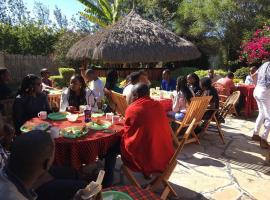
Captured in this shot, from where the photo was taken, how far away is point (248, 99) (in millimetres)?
9320

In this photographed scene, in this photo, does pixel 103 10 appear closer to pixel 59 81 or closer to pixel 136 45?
pixel 59 81

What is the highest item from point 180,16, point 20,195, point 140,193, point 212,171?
point 180,16

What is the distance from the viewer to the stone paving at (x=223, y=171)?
436 cm

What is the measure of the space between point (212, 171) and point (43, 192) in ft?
10.6

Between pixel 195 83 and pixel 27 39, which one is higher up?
pixel 27 39

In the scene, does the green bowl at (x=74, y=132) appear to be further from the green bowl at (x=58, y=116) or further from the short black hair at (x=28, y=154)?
the short black hair at (x=28, y=154)

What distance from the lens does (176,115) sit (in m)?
6.46

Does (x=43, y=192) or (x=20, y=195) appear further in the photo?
(x=43, y=192)

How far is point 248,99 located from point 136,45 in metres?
5.19

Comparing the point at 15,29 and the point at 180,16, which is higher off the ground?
the point at 180,16

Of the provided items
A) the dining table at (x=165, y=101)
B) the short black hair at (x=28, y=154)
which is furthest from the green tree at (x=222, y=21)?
the short black hair at (x=28, y=154)

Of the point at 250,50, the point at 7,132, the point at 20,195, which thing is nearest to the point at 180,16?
the point at 250,50

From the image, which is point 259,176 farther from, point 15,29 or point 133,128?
point 15,29

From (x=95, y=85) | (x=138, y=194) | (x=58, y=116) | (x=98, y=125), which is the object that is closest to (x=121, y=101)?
(x=95, y=85)
